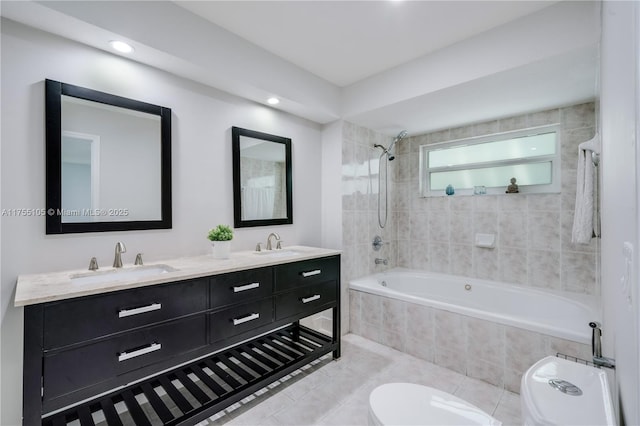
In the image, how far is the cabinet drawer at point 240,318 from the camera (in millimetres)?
1697

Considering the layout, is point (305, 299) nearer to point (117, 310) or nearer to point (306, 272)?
point (306, 272)

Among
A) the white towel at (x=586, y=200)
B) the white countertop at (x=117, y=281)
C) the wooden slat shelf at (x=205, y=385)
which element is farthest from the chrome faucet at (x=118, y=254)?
the white towel at (x=586, y=200)

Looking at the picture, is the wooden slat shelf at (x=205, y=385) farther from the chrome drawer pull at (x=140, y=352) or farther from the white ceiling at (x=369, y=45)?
the white ceiling at (x=369, y=45)

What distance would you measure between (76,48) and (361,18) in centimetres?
174

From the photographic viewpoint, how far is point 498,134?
3057 millimetres

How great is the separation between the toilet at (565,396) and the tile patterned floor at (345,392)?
118cm

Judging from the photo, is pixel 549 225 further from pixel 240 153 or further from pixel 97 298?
pixel 97 298

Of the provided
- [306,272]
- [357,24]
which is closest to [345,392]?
[306,272]

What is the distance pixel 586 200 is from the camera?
1954 mm

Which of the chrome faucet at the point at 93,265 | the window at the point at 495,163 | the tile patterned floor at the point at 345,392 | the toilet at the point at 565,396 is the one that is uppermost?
the window at the point at 495,163

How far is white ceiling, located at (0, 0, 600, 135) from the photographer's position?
1.68 m

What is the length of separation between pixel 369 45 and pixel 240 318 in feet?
7.20

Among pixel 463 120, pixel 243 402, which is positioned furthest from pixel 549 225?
pixel 243 402

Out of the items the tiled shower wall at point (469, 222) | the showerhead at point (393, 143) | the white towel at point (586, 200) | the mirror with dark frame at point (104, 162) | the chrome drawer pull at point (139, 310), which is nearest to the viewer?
the chrome drawer pull at point (139, 310)
